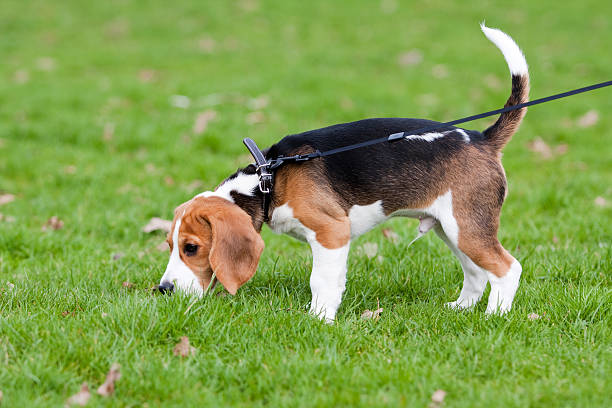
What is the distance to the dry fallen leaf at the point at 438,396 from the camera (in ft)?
10.0

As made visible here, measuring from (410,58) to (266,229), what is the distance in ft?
22.0

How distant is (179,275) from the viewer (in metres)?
3.81

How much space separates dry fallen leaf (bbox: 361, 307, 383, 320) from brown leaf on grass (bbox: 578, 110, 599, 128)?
634cm

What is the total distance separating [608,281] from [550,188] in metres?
2.28

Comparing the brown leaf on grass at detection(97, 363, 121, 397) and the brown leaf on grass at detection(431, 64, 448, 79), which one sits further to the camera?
the brown leaf on grass at detection(431, 64, 448, 79)

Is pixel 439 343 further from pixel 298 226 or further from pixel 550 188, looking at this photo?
pixel 550 188

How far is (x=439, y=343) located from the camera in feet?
11.8

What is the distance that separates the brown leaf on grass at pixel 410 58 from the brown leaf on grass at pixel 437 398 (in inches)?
367

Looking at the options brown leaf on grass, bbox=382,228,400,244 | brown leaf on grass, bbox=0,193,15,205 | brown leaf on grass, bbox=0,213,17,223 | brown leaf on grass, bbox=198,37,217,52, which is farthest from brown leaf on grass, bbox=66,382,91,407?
brown leaf on grass, bbox=198,37,217,52

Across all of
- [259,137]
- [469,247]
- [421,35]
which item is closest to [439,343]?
[469,247]

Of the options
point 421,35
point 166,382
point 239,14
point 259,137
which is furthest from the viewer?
point 239,14

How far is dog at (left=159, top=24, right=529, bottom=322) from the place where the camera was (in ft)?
12.7

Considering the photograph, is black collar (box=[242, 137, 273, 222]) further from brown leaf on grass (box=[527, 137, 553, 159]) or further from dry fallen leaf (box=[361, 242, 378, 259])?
brown leaf on grass (box=[527, 137, 553, 159])

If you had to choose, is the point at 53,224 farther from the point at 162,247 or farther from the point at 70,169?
the point at 70,169
